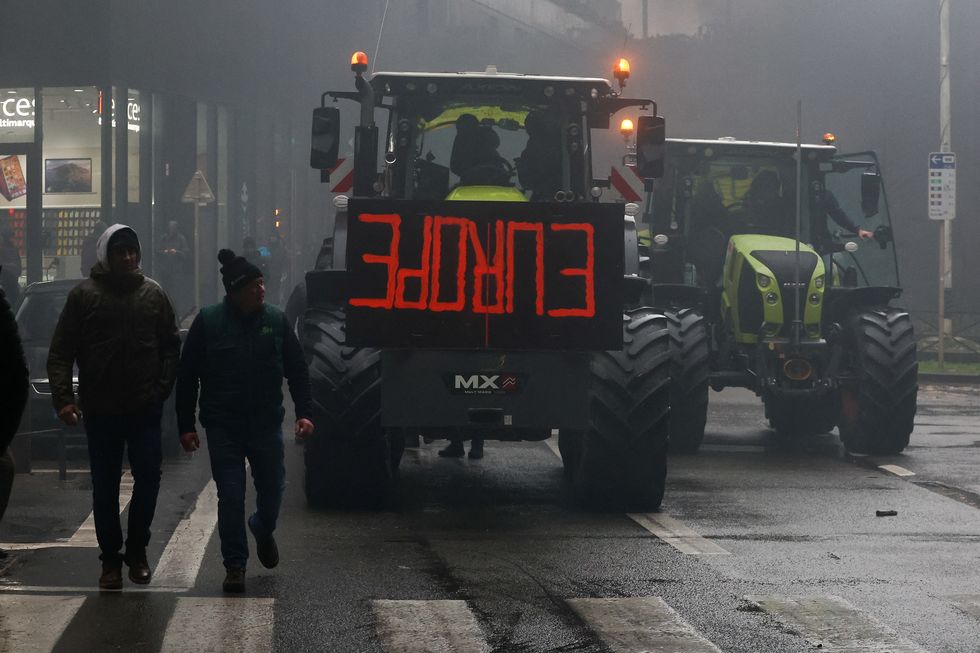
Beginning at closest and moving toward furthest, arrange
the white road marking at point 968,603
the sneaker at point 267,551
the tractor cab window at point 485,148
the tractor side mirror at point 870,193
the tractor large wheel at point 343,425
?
the white road marking at point 968,603
the sneaker at point 267,551
the tractor large wheel at point 343,425
the tractor cab window at point 485,148
the tractor side mirror at point 870,193

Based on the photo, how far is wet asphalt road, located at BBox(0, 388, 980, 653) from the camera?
7.68 meters

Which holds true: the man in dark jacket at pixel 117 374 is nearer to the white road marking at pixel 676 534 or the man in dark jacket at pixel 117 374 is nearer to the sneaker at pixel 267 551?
the sneaker at pixel 267 551

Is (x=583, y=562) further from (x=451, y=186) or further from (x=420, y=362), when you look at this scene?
(x=451, y=186)

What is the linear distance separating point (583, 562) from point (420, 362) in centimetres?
213

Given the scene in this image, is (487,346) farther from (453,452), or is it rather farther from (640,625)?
(453,452)

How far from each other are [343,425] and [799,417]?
7.51m

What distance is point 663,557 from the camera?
995 centimetres

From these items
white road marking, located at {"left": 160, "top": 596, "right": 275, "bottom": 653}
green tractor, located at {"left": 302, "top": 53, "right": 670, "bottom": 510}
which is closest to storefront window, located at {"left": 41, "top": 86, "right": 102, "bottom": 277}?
green tractor, located at {"left": 302, "top": 53, "right": 670, "bottom": 510}

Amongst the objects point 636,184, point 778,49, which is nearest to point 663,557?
point 636,184

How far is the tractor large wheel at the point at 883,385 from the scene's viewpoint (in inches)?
623

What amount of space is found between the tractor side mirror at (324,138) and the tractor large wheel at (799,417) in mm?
5822

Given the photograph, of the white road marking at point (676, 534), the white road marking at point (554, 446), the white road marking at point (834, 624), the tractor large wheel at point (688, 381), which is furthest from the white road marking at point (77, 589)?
the tractor large wheel at point (688, 381)

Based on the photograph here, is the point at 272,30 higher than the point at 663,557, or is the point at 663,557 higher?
the point at 272,30

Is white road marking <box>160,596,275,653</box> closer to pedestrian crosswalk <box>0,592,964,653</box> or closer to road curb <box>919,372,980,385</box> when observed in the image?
pedestrian crosswalk <box>0,592,964,653</box>
